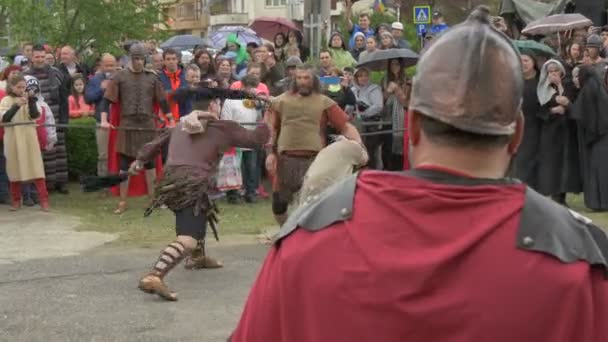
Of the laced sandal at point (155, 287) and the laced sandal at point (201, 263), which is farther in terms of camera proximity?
the laced sandal at point (201, 263)

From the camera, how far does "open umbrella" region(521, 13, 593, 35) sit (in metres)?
17.7

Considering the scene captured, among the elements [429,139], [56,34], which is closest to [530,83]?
[56,34]

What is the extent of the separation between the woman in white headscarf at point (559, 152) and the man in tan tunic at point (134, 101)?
4.10m

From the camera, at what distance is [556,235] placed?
2.17 meters

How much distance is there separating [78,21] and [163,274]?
12.5m

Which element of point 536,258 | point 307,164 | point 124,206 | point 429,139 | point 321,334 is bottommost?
point 124,206

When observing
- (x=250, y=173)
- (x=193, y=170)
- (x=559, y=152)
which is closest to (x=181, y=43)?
(x=250, y=173)

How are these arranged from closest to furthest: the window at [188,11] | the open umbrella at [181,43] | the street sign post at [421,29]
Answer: the street sign post at [421,29] < the open umbrella at [181,43] < the window at [188,11]

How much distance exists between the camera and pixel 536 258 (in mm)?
2154

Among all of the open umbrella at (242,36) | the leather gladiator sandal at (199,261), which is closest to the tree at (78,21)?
the open umbrella at (242,36)

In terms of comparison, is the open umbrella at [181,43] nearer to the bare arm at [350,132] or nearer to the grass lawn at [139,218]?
the grass lawn at [139,218]

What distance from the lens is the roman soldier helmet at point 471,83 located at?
2193mm

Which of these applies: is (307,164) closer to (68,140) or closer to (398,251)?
(68,140)

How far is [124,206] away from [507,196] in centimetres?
1160
